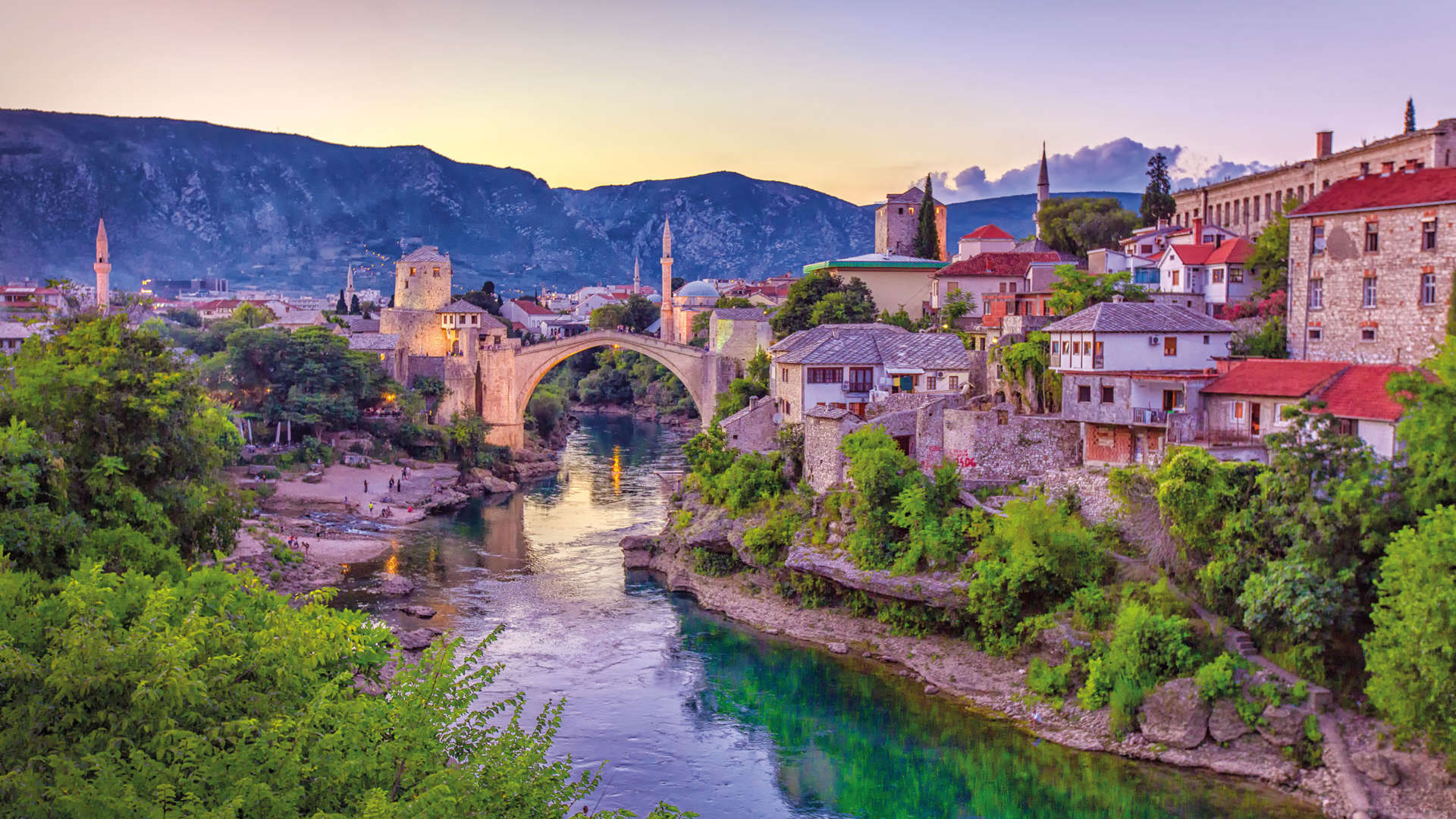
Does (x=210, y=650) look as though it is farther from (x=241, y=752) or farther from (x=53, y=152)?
→ (x=53, y=152)

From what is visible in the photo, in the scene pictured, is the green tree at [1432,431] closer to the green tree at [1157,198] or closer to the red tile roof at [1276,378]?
the red tile roof at [1276,378]

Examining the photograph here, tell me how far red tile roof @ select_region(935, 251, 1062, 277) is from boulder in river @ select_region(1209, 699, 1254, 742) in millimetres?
23224

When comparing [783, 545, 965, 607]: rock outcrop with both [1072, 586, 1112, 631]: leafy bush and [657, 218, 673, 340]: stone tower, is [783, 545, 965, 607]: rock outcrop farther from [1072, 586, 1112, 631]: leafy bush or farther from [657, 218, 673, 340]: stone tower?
[657, 218, 673, 340]: stone tower

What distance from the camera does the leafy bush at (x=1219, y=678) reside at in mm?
19344

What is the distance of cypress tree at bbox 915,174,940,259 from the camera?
51438mm

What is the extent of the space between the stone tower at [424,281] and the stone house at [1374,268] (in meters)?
40.7

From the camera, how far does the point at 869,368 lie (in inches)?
1281

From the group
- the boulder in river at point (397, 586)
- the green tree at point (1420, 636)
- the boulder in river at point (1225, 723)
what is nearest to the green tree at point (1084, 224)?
the boulder in river at point (397, 586)

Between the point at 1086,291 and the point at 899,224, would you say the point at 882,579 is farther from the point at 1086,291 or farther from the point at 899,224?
the point at 899,224

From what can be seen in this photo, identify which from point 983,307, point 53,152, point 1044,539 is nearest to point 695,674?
point 1044,539

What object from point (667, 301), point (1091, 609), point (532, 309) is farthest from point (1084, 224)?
point (532, 309)

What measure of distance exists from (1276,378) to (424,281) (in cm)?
4342

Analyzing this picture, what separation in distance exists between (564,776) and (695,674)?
13207 millimetres

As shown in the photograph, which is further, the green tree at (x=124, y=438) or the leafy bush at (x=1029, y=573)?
the leafy bush at (x=1029, y=573)
